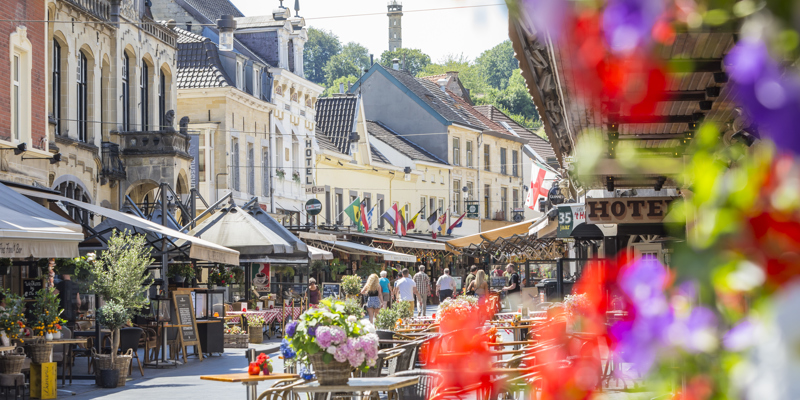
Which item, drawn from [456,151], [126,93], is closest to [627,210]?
[126,93]

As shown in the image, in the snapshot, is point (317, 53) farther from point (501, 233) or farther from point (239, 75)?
point (501, 233)

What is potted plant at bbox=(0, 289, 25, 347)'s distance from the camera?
12.0 metres

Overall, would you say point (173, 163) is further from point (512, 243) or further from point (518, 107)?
point (518, 107)

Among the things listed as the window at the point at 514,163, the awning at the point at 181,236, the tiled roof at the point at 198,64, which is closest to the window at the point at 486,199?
the window at the point at 514,163

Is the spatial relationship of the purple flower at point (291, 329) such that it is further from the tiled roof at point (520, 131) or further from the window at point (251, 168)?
the tiled roof at point (520, 131)

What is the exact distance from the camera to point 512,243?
27250 mm

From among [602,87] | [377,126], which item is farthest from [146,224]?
[377,126]

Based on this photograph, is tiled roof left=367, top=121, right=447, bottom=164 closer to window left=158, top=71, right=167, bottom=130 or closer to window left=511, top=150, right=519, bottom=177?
window left=511, top=150, right=519, bottom=177

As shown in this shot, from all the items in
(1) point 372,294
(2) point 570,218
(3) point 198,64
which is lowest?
(1) point 372,294

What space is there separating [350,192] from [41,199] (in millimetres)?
27254

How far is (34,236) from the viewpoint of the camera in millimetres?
12086

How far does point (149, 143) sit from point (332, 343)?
65.8 feet

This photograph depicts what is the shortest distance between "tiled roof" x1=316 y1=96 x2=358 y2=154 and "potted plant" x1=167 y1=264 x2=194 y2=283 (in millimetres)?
26001

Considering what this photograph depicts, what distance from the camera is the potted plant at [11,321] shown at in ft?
39.3
